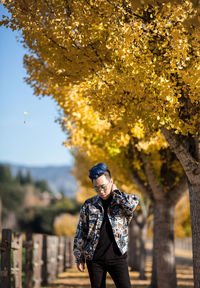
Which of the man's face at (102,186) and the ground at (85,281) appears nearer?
the man's face at (102,186)

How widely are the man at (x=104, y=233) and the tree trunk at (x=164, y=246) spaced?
7234 millimetres

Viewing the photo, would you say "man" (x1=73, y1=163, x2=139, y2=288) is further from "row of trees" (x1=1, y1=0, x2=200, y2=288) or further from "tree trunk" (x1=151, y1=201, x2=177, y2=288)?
"tree trunk" (x1=151, y1=201, x2=177, y2=288)

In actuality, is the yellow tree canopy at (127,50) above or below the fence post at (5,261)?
above

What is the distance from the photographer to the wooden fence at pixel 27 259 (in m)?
8.53

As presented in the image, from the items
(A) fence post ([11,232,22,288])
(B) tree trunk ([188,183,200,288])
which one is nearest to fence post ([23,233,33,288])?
(A) fence post ([11,232,22,288])

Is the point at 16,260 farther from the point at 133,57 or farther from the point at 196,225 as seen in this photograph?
the point at 133,57

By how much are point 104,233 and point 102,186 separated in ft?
1.60

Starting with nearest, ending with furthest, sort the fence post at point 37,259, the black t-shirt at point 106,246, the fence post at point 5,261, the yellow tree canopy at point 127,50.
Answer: the black t-shirt at point 106,246 → the yellow tree canopy at point 127,50 → the fence post at point 5,261 → the fence post at point 37,259

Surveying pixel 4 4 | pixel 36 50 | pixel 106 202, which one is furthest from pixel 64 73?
pixel 106 202

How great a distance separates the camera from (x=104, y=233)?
15.6 feet

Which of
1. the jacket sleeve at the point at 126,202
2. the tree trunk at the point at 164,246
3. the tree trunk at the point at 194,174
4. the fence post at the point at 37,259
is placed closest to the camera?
the jacket sleeve at the point at 126,202

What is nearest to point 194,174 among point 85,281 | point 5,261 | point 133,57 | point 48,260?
point 133,57

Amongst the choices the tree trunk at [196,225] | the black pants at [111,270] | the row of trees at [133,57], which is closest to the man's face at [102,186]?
the black pants at [111,270]

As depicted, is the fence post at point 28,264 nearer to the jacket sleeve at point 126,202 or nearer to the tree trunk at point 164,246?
the tree trunk at point 164,246
